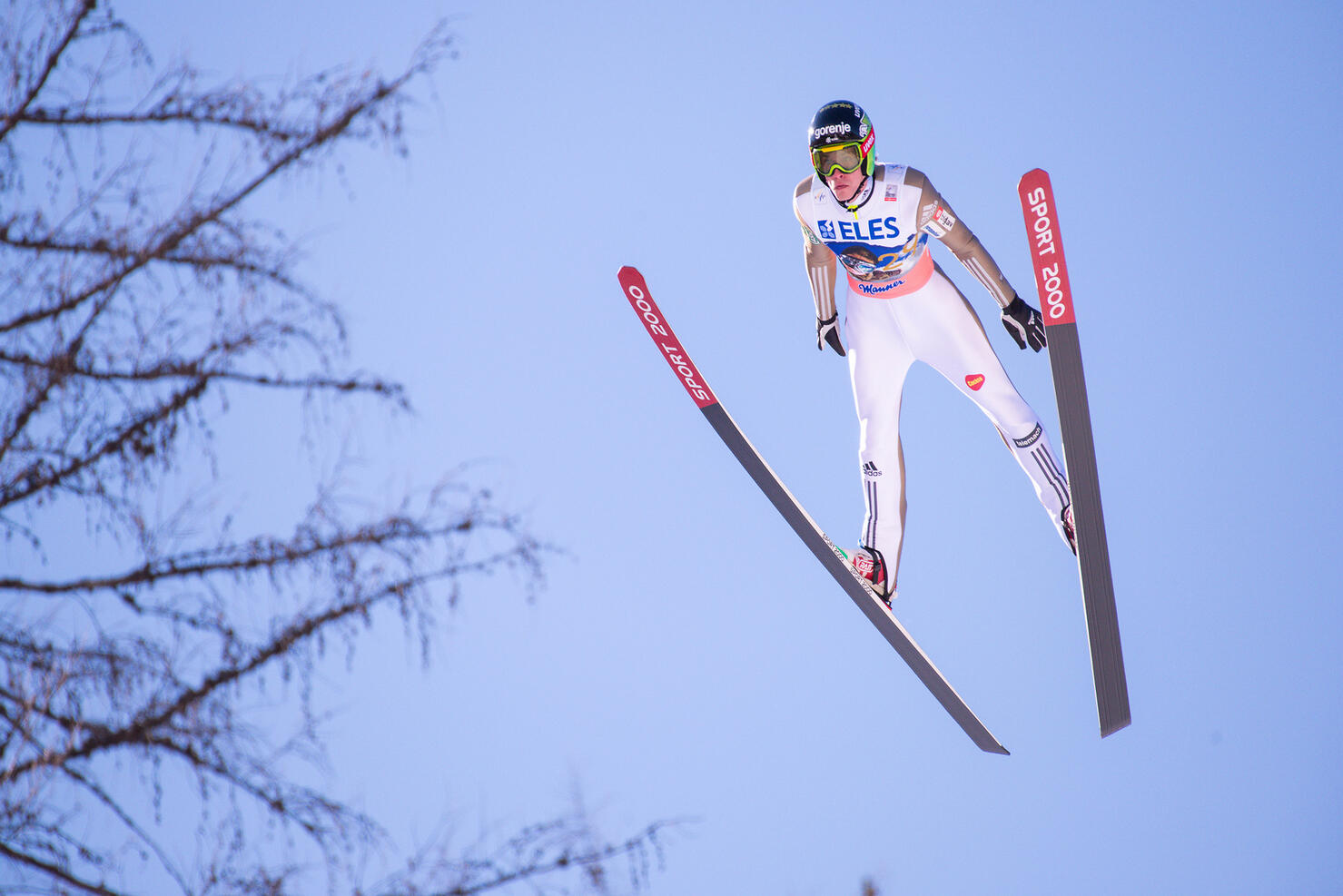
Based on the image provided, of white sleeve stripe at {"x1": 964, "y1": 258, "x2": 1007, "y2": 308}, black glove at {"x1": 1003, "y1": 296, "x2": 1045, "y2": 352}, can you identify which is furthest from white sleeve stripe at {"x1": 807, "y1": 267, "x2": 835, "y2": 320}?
black glove at {"x1": 1003, "y1": 296, "x2": 1045, "y2": 352}

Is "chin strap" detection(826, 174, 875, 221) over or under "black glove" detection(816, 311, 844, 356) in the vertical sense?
A: over

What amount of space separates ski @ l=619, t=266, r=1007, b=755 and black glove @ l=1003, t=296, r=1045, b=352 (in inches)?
35.7

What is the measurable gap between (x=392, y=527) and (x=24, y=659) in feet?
3.44

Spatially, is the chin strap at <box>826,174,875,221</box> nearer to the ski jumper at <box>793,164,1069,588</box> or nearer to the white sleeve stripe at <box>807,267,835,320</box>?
the ski jumper at <box>793,164,1069,588</box>

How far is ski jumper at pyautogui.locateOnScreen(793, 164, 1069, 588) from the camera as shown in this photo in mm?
3736

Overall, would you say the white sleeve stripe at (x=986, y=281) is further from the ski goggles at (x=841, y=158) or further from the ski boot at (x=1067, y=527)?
the ski boot at (x=1067, y=527)

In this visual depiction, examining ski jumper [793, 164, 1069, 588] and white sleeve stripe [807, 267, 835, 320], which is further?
white sleeve stripe [807, 267, 835, 320]

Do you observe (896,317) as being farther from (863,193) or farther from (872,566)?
(872,566)

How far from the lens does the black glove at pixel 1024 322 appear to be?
3760 mm

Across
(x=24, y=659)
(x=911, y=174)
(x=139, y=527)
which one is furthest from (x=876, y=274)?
(x=24, y=659)

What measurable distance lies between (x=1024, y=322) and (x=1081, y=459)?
461 millimetres

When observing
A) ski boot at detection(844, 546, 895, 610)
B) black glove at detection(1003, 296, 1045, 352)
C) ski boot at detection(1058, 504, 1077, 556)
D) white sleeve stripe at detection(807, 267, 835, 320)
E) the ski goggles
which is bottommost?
ski boot at detection(1058, 504, 1077, 556)

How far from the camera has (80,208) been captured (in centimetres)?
364

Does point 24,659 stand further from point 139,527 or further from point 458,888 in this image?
point 458,888
